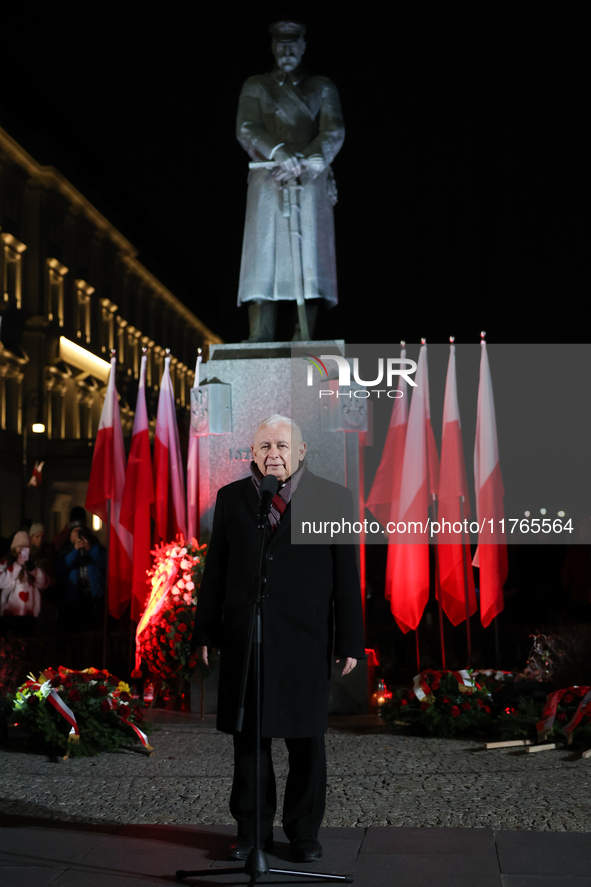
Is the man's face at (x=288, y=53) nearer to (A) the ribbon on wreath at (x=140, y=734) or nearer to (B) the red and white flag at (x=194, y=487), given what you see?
(B) the red and white flag at (x=194, y=487)

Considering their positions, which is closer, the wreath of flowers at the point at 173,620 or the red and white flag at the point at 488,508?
the wreath of flowers at the point at 173,620

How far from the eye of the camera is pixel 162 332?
57406mm

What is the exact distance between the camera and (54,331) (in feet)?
128

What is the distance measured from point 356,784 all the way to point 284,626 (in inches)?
78.5

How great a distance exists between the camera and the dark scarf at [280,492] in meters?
4.63

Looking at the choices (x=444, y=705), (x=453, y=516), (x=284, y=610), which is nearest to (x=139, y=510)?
(x=453, y=516)

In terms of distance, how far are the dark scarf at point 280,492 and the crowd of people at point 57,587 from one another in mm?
6471

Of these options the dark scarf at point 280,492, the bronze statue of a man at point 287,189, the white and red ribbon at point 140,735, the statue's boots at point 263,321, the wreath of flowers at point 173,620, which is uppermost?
the bronze statue of a man at point 287,189

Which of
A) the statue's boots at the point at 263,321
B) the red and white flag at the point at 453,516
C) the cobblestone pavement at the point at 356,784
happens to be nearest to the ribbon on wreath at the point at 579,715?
the cobblestone pavement at the point at 356,784

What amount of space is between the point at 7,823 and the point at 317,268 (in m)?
6.18

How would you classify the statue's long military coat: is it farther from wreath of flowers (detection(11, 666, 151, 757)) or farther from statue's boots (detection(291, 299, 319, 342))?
wreath of flowers (detection(11, 666, 151, 757))

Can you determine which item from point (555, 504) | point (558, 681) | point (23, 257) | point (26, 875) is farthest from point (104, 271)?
point (26, 875)

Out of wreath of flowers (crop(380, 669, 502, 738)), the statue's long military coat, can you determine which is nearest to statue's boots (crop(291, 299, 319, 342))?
the statue's long military coat

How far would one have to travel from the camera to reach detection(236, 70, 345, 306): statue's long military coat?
10.0 m
